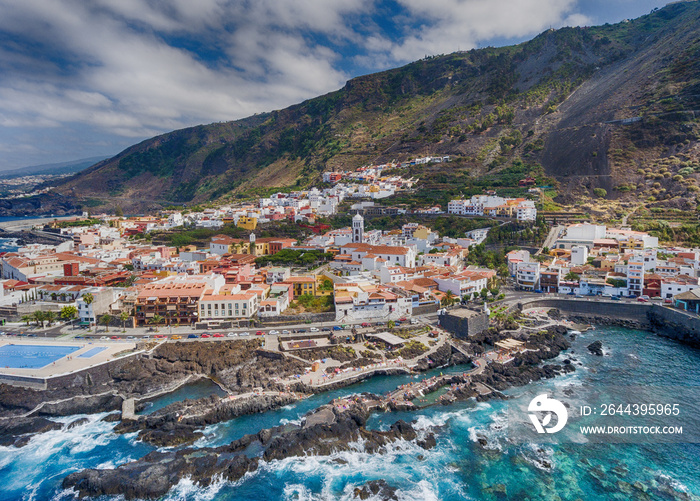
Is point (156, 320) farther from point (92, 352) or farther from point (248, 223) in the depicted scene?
point (248, 223)

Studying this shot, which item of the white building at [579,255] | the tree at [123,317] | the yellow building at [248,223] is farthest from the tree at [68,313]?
the white building at [579,255]

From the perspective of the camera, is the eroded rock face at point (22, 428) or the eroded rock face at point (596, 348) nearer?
the eroded rock face at point (22, 428)

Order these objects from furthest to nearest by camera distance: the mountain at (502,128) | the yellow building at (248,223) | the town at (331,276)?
the mountain at (502,128), the yellow building at (248,223), the town at (331,276)

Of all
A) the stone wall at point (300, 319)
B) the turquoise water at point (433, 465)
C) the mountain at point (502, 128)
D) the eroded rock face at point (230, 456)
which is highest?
the mountain at point (502, 128)

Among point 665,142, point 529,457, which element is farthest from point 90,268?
point 665,142

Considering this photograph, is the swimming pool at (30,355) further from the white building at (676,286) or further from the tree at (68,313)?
the white building at (676,286)

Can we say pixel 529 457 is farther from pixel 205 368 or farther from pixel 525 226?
pixel 525 226
